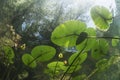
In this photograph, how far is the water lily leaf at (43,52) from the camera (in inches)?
7.1

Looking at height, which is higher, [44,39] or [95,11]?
[95,11]

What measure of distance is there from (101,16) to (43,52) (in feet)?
0.15

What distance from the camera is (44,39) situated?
5734 mm

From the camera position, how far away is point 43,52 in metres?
0.18

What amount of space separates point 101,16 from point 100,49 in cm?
3

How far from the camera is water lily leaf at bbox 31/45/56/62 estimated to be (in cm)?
18

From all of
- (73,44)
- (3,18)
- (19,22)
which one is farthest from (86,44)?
(19,22)

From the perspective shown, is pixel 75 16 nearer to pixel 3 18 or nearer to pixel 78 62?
pixel 3 18

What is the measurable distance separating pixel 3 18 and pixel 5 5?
419 millimetres

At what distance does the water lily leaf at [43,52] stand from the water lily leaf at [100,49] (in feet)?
0.10

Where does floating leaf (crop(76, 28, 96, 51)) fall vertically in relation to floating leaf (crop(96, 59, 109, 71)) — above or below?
above

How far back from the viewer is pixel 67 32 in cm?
17

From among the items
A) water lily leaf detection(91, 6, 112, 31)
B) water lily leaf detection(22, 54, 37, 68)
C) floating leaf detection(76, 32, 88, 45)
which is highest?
water lily leaf detection(91, 6, 112, 31)

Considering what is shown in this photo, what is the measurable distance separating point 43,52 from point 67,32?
0.08 ft
